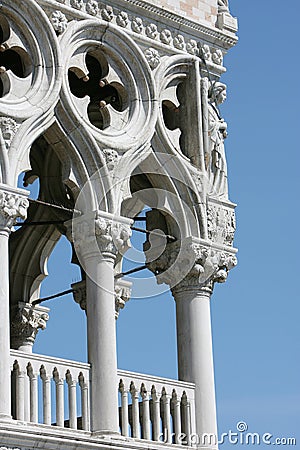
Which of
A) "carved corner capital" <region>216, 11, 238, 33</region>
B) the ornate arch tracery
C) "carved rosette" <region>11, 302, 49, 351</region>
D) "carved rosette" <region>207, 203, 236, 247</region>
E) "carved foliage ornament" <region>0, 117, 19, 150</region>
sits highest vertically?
"carved corner capital" <region>216, 11, 238, 33</region>

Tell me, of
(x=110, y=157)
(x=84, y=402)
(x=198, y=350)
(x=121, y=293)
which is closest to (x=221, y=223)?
(x=198, y=350)

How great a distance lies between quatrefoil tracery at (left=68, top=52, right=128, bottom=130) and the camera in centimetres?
2494

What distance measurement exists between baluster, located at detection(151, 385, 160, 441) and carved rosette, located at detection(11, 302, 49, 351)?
15.7 ft

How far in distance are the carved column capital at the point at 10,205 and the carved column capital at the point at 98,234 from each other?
1.42 m

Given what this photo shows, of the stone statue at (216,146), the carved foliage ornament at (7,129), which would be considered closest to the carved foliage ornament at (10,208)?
the carved foliage ornament at (7,129)

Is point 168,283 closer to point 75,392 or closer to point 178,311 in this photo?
point 178,311

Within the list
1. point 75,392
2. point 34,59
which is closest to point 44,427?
point 75,392

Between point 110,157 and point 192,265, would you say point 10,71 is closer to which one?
point 110,157

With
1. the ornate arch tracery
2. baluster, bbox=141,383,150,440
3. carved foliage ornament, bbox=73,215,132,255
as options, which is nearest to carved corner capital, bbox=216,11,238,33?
the ornate arch tracery

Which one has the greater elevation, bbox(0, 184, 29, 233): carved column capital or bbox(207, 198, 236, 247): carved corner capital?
bbox(207, 198, 236, 247): carved corner capital

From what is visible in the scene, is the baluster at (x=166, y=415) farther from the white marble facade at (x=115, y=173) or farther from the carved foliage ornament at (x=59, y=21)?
the carved foliage ornament at (x=59, y=21)

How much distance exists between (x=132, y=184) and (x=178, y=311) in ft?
8.85

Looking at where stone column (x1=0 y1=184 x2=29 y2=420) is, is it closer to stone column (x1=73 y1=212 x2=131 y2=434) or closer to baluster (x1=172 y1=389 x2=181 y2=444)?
stone column (x1=73 y1=212 x2=131 y2=434)

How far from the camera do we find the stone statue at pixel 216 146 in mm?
26125
